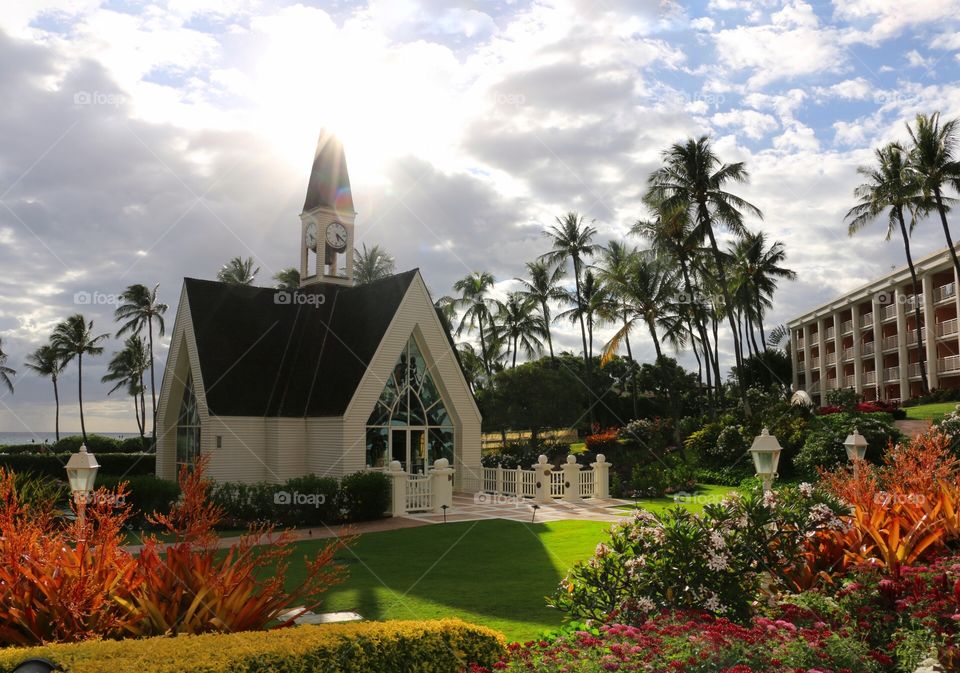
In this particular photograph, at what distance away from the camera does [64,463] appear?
32875mm

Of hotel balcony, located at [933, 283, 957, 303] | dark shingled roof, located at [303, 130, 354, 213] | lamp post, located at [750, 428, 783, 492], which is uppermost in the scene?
dark shingled roof, located at [303, 130, 354, 213]

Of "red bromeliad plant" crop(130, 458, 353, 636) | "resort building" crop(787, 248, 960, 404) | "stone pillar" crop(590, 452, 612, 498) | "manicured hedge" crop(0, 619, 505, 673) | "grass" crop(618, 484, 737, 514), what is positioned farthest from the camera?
"resort building" crop(787, 248, 960, 404)

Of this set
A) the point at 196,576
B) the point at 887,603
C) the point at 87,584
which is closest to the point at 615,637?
the point at 887,603

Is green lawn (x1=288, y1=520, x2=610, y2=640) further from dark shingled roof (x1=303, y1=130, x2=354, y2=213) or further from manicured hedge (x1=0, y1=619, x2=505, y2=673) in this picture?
dark shingled roof (x1=303, y1=130, x2=354, y2=213)

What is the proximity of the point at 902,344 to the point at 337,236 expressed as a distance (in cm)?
4706

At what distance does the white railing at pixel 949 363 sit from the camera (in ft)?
160

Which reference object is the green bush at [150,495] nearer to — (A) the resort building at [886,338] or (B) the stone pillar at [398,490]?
(B) the stone pillar at [398,490]

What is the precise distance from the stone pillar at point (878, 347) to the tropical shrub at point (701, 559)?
57220 mm

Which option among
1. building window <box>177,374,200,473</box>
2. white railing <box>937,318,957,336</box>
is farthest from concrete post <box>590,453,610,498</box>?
white railing <box>937,318,957,336</box>

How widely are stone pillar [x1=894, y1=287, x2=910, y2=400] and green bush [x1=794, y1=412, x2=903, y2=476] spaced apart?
3337 cm

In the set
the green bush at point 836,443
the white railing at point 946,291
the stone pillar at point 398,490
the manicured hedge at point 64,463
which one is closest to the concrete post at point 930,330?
the white railing at point 946,291

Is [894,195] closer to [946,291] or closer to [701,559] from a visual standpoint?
[946,291]

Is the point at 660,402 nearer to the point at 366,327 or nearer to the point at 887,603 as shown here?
the point at 366,327

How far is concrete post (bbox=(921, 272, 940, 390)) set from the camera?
51094 mm
